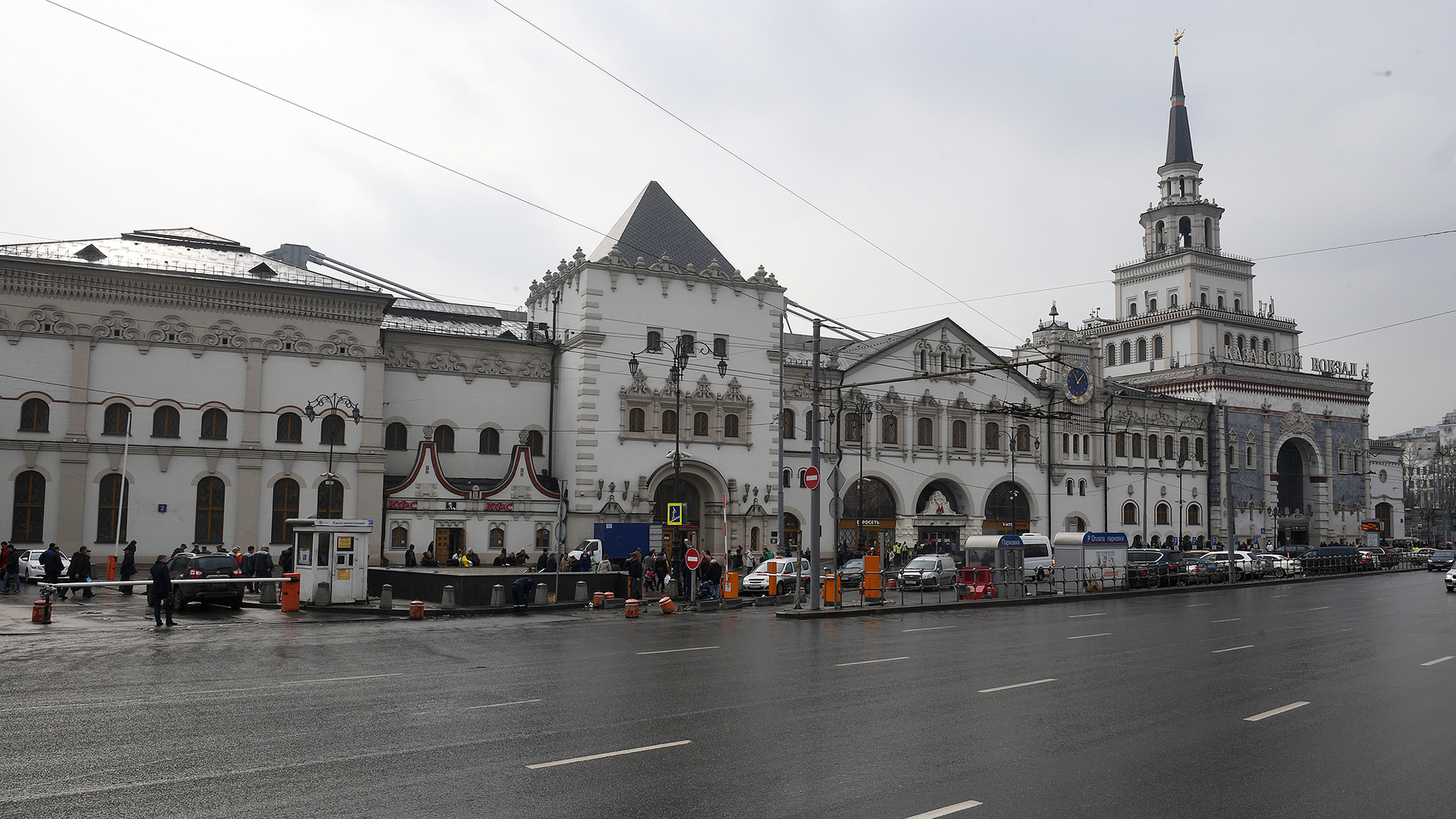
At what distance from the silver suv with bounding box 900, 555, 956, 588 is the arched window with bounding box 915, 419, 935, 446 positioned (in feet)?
61.1

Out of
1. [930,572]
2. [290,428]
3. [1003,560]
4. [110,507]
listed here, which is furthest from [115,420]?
[1003,560]

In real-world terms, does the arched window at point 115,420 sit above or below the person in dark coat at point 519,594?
above

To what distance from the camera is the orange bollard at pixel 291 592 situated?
28.1m

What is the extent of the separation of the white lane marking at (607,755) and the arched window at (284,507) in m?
34.9

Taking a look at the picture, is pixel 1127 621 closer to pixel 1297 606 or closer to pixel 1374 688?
pixel 1297 606

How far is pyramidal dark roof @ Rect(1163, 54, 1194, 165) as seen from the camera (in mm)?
86688

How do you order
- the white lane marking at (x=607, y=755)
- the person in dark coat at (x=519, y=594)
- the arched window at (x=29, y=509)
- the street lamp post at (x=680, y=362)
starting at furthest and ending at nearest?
the street lamp post at (x=680, y=362) < the arched window at (x=29, y=509) < the person in dark coat at (x=519, y=594) < the white lane marking at (x=607, y=755)

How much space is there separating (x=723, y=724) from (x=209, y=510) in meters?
35.0

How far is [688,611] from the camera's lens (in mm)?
31000

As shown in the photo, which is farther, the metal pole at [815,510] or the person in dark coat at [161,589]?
the metal pole at [815,510]

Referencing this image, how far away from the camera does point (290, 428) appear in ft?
139

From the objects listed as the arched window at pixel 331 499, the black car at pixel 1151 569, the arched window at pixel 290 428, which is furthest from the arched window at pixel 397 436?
the black car at pixel 1151 569

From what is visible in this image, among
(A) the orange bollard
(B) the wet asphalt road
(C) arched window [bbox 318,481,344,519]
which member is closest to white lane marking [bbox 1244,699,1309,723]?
(B) the wet asphalt road

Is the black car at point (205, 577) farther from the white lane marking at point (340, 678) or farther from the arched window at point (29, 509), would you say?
the white lane marking at point (340, 678)
